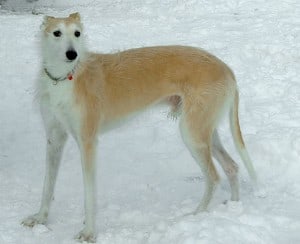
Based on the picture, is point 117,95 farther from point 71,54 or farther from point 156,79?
point 71,54

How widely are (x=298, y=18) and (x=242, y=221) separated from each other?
6.81 m

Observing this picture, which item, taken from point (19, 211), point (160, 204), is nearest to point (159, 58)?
point (160, 204)

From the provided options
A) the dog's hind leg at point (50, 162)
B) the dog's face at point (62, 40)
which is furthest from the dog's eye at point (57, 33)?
the dog's hind leg at point (50, 162)

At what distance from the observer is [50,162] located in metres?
4.73

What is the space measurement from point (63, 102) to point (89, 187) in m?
0.68

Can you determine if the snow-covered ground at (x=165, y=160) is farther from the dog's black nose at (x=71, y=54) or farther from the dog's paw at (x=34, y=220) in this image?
the dog's black nose at (x=71, y=54)

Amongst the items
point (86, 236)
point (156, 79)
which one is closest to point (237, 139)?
point (156, 79)

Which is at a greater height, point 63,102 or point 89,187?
point 63,102

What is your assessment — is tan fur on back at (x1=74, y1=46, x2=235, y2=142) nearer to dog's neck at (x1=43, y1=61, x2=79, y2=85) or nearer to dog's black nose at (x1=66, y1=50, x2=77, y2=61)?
dog's neck at (x1=43, y1=61, x2=79, y2=85)

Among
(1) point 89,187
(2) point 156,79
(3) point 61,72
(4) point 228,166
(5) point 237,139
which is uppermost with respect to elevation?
(3) point 61,72

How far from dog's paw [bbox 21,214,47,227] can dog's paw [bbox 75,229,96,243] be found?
0.42 m

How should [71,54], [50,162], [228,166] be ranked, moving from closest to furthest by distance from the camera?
[71,54]
[50,162]
[228,166]

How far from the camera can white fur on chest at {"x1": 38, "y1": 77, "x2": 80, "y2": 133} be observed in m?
4.28

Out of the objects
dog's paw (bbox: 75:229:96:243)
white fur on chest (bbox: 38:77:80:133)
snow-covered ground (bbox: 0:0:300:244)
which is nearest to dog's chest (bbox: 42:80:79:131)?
white fur on chest (bbox: 38:77:80:133)
